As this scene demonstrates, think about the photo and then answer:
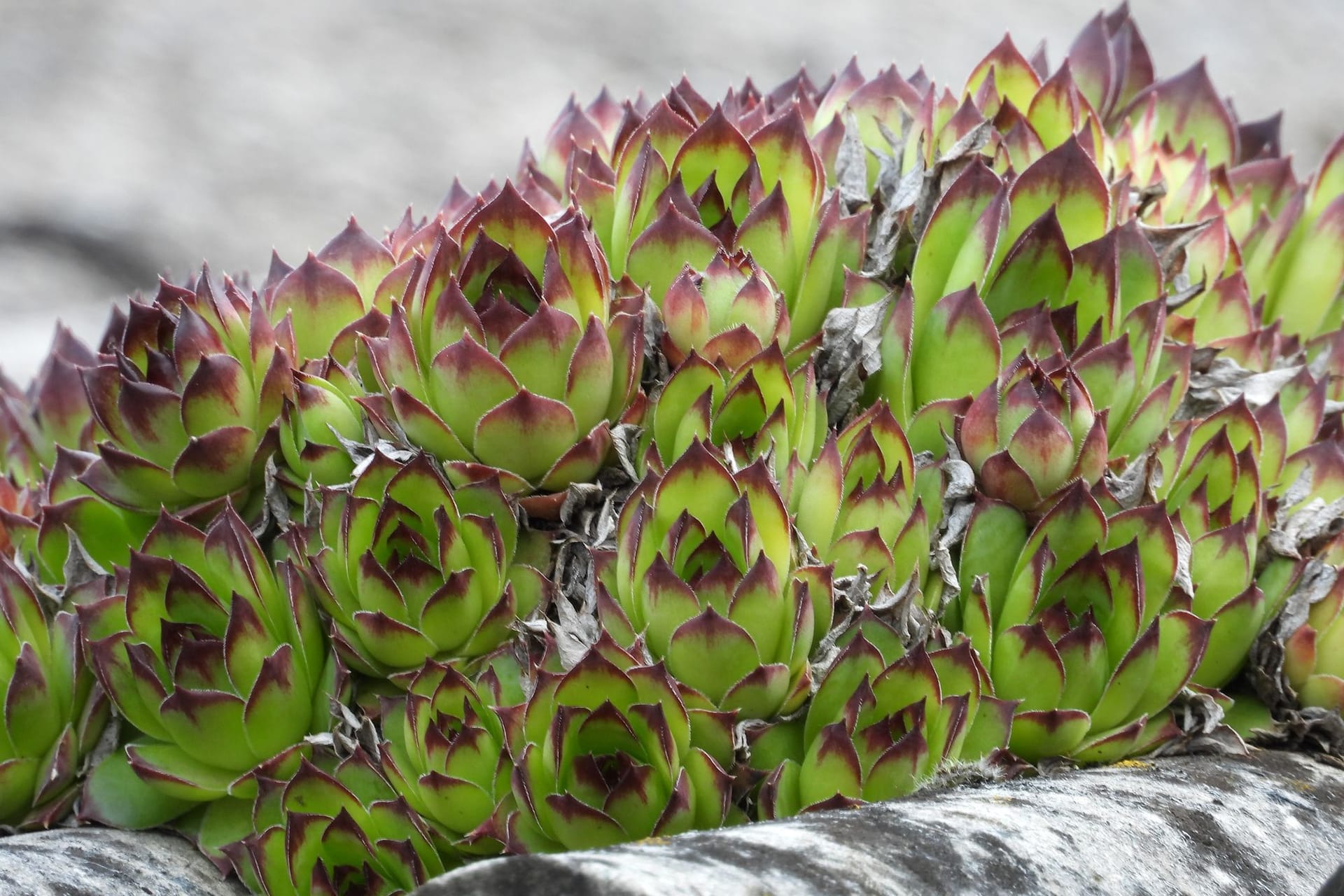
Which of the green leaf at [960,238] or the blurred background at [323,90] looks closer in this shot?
the green leaf at [960,238]

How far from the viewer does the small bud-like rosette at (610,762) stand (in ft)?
4.05

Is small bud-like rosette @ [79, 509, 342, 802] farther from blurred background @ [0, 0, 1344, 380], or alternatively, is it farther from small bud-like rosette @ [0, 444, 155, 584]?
blurred background @ [0, 0, 1344, 380]

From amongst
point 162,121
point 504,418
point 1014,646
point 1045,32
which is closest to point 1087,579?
point 1014,646

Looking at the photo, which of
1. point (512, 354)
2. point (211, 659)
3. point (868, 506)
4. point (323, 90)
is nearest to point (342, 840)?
point (211, 659)

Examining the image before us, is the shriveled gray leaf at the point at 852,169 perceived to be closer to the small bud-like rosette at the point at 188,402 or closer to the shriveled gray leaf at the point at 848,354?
the shriveled gray leaf at the point at 848,354

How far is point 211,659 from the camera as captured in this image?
4.63 ft

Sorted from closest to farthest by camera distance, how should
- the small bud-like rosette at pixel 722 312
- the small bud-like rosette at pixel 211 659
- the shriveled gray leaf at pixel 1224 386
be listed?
the small bud-like rosette at pixel 211 659 → the small bud-like rosette at pixel 722 312 → the shriveled gray leaf at pixel 1224 386

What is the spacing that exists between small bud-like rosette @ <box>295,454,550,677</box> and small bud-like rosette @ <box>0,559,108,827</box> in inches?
13.1

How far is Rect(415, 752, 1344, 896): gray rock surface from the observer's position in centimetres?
86

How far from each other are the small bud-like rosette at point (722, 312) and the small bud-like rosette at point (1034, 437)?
10.4 inches

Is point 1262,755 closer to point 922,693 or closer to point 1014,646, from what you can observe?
point 1014,646

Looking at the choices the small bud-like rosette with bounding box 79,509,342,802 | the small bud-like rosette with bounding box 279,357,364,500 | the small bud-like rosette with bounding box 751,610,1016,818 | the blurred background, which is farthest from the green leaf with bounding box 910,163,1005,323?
the blurred background

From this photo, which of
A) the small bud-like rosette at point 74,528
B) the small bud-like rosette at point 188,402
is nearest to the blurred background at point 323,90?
the small bud-like rosette at point 74,528

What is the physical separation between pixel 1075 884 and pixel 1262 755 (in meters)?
0.55
